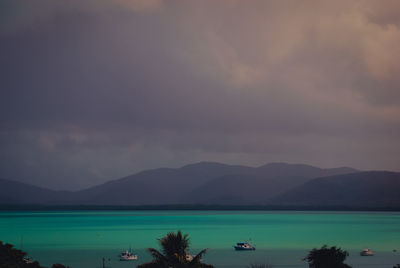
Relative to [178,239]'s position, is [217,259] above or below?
below

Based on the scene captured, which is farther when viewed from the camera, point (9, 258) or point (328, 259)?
point (328, 259)

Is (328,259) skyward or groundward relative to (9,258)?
groundward

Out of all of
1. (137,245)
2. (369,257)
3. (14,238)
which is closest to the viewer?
(369,257)

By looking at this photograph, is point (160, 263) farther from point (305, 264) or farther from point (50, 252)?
point (50, 252)

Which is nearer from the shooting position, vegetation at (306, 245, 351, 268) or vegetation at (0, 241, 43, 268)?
vegetation at (0, 241, 43, 268)

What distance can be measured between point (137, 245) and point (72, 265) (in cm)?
3388

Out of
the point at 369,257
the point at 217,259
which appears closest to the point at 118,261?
the point at 217,259

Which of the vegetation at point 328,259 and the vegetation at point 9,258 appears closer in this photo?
the vegetation at point 9,258

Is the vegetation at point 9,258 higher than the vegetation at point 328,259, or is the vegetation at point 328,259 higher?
the vegetation at point 9,258

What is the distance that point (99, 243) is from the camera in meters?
103

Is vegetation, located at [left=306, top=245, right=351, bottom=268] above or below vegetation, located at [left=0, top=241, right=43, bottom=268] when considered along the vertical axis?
below

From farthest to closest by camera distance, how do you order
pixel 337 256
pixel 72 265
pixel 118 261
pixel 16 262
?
pixel 118 261, pixel 72 265, pixel 337 256, pixel 16 262

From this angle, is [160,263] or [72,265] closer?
[160,263]

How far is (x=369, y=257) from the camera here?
7881cm
